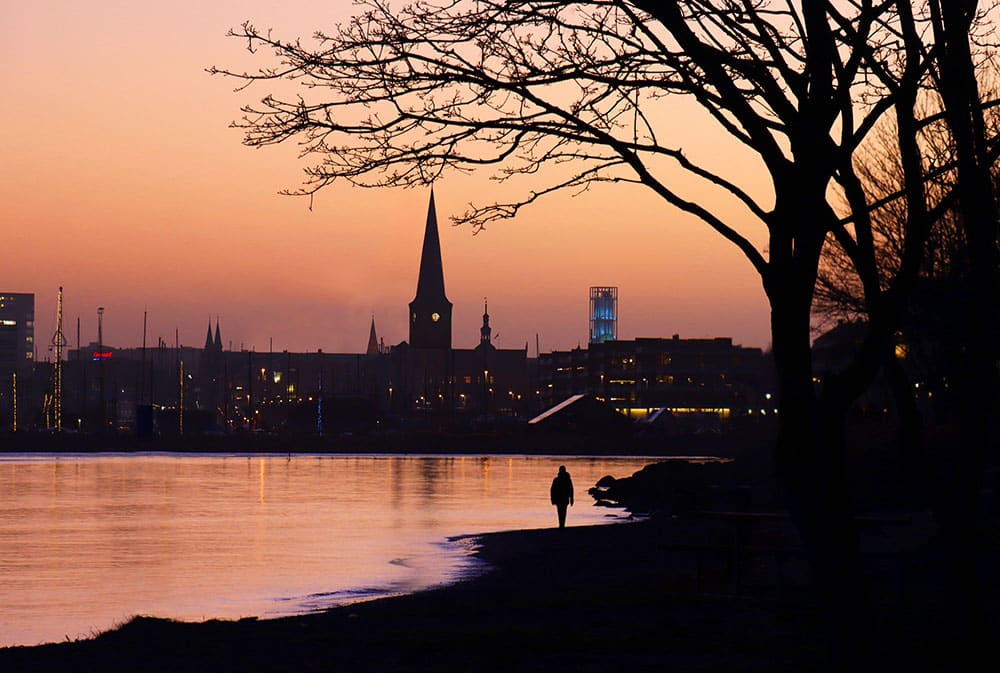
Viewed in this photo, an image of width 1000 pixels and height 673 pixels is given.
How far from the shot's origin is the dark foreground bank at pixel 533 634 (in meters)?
14.2

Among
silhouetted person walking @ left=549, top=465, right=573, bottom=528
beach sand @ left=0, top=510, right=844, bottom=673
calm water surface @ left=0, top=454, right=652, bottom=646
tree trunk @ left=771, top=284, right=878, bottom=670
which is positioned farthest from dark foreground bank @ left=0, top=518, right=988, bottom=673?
silhouetted person walking @ left=549, top=465, right=573, bottom=528

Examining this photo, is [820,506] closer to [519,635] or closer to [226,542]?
[519,635]

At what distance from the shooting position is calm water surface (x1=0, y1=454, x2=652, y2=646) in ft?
80.0

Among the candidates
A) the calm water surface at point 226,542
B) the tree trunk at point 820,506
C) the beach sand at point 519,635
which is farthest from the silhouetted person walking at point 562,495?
the tree trunk at point 820,506

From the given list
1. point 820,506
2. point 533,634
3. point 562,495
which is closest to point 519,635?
point 533,634

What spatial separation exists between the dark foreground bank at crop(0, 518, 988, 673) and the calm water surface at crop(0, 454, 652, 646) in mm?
3834

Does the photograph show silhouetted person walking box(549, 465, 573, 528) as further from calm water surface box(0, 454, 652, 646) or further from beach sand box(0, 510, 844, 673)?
beach sand box(0, 510, 844, 673)

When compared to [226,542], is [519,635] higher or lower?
higher

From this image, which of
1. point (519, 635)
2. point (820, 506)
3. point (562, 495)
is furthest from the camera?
point (562, 495)

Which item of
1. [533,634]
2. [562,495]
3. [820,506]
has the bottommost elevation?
[533,634]

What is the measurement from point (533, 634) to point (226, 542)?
2252 cm

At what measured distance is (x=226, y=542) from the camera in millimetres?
37375

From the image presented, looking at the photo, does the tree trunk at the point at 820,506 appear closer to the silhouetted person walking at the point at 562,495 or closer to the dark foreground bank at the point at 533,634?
the dark foreground bank at the point at 533,634

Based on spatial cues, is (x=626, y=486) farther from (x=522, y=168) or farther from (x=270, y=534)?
(x=522, y=168)
